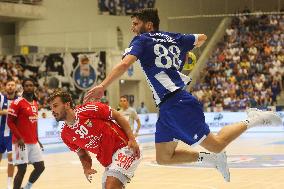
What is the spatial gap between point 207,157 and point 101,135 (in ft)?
5.90

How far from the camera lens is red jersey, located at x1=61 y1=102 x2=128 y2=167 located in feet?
20.1

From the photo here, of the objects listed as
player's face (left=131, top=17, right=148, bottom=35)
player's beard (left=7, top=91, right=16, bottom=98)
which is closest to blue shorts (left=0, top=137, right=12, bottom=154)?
player's beard (left=7, top=91, right=16, bottom=98)

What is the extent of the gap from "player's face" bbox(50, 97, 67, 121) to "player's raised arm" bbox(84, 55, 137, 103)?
598mm

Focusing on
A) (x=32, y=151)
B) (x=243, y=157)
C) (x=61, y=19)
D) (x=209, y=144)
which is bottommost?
(x=243, y=157)

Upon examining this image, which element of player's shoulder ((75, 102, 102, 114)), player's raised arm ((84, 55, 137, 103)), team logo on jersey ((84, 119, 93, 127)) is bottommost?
team logo on jersey ((84, 119, 93, 127))

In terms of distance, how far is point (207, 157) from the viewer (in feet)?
24.3

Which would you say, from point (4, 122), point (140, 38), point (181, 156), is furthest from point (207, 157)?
point (4, 122)

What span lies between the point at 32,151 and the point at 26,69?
20.8 m

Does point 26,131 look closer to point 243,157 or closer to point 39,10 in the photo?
point 243,157

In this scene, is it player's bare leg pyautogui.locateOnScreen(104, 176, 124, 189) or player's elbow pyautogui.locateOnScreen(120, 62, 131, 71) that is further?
player's bare leg pyautogui.locateOnScreen(104, 176, 124, 189)

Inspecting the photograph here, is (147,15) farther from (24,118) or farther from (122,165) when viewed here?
(24,118)

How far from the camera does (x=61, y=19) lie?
3244cm

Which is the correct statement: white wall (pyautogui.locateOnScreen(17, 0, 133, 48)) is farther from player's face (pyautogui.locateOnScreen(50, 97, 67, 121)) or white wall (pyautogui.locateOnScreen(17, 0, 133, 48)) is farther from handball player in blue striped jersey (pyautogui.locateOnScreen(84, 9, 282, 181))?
player's face (pyautogui.locateOnScreen(50, 97, 67, 121))

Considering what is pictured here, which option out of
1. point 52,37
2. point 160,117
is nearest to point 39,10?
point 52,37
